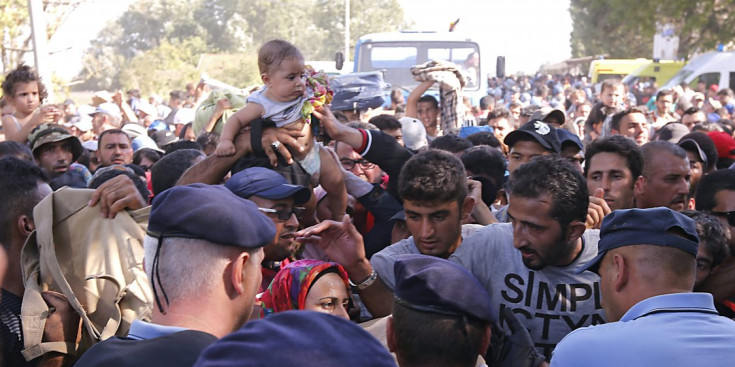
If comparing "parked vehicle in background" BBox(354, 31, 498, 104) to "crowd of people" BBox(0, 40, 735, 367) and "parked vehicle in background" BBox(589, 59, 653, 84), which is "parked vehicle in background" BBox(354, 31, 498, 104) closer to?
"crowd of people" BBox(0, 40, 735, 367)

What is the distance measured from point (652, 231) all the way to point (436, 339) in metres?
0.90

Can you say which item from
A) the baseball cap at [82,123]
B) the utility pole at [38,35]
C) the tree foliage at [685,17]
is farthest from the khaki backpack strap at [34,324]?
the tree foliage at [685,17]

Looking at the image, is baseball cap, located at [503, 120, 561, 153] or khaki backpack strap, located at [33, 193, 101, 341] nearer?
khaki backpack strap, located at [33, 193, 101, 341]

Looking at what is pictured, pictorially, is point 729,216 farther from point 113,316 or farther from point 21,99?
point 21,99

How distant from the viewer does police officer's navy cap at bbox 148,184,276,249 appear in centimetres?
240

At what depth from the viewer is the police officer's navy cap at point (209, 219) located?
240 cm

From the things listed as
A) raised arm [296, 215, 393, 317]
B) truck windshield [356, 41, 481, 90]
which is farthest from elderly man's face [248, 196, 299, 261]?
truck windshield [356, 41, 481, 90]

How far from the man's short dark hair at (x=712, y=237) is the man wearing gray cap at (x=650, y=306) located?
3.10ft

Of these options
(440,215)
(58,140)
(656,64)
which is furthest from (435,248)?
(656,64)

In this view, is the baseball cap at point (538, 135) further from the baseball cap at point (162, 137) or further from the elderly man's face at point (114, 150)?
the baseball cap at point (162, 137)

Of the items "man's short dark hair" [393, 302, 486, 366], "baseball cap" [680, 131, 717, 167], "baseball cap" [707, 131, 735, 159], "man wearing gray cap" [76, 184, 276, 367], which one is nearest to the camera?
"man wearing gray cap" [76, 184, 276, 367]

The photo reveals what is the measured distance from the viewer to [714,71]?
24.7m

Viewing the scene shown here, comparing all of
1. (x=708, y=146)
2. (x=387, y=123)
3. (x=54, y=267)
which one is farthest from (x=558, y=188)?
(x=387, y=123)

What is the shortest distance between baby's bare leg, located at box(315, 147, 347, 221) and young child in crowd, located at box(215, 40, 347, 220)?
0.05m
